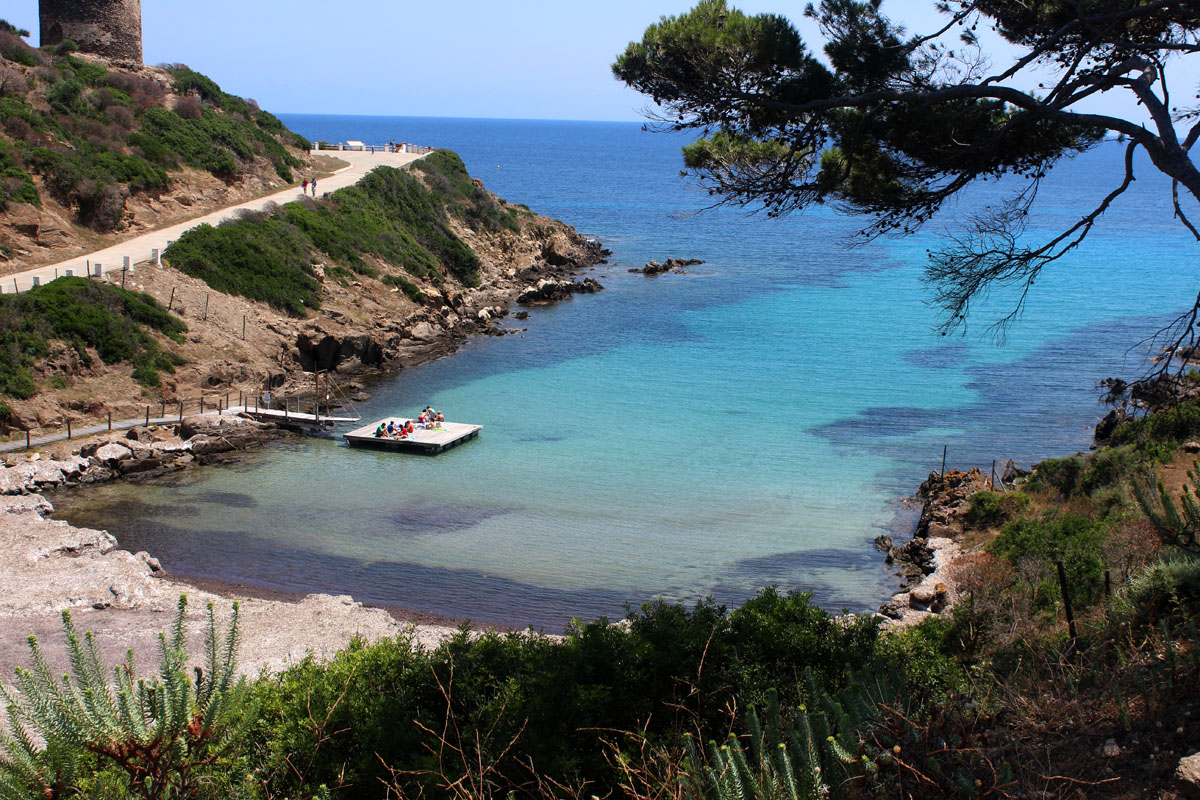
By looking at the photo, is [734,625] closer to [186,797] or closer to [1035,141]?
[186,797]

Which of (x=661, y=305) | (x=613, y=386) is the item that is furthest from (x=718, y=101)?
(x=661, y=305)

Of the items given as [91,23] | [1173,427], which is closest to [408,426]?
[1173,427]

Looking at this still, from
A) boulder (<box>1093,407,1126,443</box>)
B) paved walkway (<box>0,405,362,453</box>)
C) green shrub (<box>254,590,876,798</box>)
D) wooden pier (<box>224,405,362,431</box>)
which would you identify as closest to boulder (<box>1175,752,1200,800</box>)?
green shrub (<box>254,590,876,798</box>)

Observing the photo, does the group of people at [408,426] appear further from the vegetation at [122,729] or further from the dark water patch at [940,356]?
the vegetation at [122,729]

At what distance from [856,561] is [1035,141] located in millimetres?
11291

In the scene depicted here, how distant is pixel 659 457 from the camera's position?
26.4 meters

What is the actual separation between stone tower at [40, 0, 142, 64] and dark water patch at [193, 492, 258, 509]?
3437cm

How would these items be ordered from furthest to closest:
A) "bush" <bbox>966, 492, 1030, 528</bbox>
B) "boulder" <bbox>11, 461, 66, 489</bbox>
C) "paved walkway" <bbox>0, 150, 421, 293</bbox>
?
1. "paved walkway" <bbox>0, 150, 421, 293</bbox>
2. "boulder" <bbox>11, 461, 66, 489</bbox>
3. "bush" <bbox>966, 492, 1030, 528</bbox>

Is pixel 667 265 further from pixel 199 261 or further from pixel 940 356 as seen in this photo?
pixel 199 261

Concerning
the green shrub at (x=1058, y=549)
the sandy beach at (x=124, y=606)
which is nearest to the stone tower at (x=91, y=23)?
the sandy beach at (x=124, y=606)

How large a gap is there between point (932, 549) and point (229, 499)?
54.0ft

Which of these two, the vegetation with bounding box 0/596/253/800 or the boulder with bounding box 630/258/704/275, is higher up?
the boulder with bounding box 630/258/704/275

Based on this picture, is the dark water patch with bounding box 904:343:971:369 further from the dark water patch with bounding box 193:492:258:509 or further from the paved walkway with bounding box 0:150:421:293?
the paved walkway with bounding box 0:150:421:293

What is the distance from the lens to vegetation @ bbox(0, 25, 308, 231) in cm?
3366
